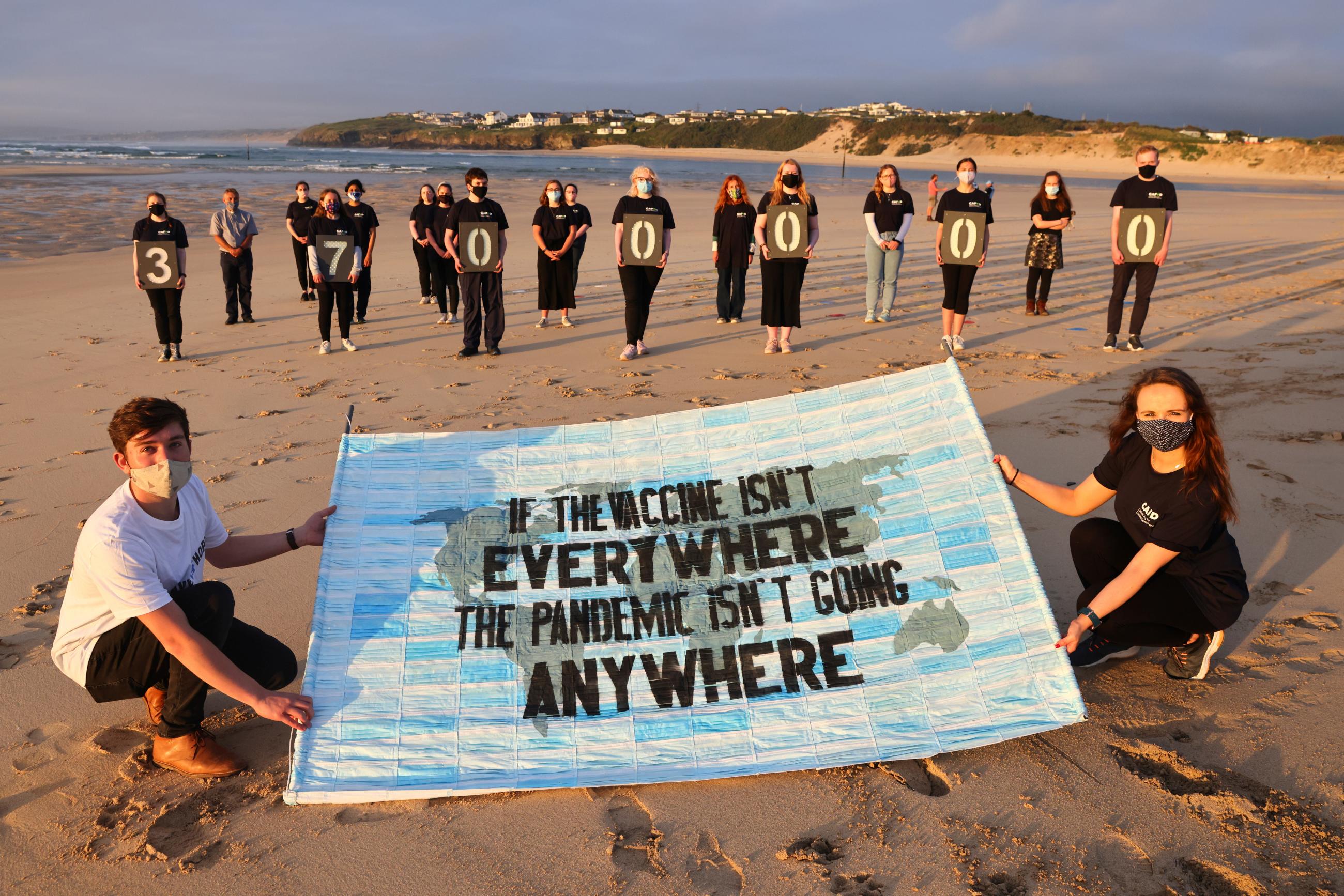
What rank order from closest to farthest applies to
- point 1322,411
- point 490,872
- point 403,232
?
1. point 490,872
2. point 1322,411
3. point 403,232

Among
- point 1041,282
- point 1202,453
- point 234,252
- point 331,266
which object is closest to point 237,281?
point 234,252

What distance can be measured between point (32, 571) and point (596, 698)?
3285mm

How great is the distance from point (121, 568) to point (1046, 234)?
10026mm

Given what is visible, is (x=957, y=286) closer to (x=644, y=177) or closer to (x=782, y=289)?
(x=782, y=289)

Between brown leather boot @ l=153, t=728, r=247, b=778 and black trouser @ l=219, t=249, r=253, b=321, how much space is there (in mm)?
8447

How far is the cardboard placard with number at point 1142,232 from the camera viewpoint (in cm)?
809

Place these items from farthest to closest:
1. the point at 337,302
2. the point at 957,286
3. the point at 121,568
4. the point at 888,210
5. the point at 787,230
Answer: the point at 888,210 < the point at 337,302 < the point at 787,230 < the point at 957,286 < the point at 121,568

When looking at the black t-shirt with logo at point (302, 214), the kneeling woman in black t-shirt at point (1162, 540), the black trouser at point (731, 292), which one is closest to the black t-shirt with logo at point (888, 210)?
the black trouser at point (731, 292)

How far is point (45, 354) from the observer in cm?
871

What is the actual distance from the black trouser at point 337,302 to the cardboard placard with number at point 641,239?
281 cm

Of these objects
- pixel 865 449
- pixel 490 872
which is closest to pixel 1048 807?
pixel 865 449

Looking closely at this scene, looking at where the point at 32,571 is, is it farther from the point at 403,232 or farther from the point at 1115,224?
the point at 403,232

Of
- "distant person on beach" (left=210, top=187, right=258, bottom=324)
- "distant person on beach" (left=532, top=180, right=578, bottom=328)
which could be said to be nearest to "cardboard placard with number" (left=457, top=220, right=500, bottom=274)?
"distant person on beach" (left=532, top=180, right=578, bottom=328)

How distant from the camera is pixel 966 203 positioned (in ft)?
27.3
